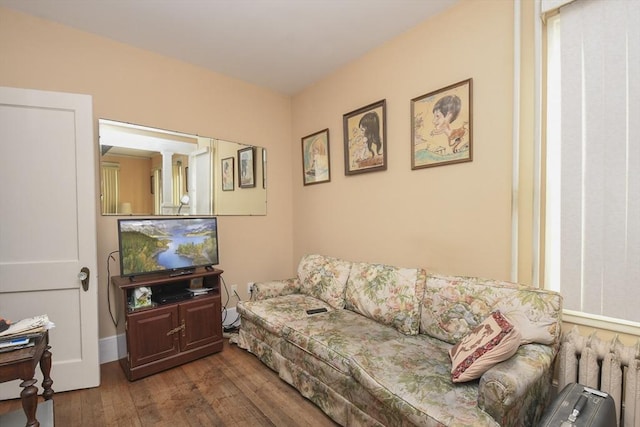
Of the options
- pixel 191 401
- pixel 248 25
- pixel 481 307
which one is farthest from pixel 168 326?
pixel 248 25

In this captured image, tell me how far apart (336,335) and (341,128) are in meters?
2.09

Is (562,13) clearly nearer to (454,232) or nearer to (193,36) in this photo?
(454,232)

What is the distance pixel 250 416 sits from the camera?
1868 millimetres

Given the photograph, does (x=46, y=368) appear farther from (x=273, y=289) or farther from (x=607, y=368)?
(x=607, y=368)

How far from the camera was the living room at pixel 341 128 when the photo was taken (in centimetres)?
201

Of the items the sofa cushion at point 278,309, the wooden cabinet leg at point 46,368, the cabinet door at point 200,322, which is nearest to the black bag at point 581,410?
the sofa cushion at point 278,309

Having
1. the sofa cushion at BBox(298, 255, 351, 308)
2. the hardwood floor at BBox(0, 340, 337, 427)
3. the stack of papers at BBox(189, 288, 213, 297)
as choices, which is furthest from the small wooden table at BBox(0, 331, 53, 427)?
the sofa cushion at BBox(298, 255, 351, 308)

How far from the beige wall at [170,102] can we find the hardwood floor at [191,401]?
69 centimetres

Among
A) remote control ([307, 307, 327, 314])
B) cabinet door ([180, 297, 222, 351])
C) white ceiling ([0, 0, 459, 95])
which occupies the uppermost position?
white ceiling ([0, 0, 459, 95])

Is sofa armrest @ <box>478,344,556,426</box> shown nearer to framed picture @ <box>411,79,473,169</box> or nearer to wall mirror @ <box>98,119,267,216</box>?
framed picture @ <box>411,79,473,169</box>

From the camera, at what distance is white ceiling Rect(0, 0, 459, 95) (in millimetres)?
2205

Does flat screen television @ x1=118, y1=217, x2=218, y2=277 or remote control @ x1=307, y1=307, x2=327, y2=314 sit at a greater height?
flat screen television @ x1=118, y1=217, x2=218, y2=277

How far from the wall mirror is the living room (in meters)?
0.11

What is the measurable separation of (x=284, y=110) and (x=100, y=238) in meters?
2.47
